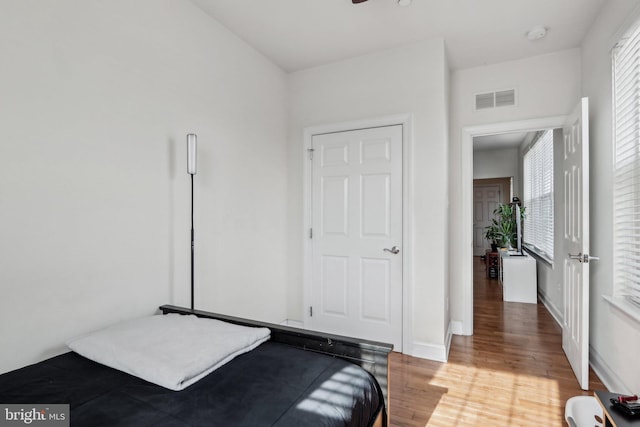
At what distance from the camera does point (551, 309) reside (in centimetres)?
425

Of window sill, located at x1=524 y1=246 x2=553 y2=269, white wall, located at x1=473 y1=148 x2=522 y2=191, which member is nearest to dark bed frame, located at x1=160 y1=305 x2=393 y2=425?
window sill, located at x1=524 y1=246 x2=553 y2=269

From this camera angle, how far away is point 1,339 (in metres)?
1.39

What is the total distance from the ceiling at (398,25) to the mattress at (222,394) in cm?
237

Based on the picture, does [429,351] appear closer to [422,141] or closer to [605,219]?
[605,219]

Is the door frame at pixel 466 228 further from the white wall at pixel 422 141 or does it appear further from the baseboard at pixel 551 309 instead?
the baseboard at pixel 551 309

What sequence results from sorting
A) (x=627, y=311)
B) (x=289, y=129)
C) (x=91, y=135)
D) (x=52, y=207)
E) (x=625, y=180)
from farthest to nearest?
(x=289, y=129) < (x=625, y=180) < (x=627, y=311) < (x=91, y=135) < (x=52, y=207)

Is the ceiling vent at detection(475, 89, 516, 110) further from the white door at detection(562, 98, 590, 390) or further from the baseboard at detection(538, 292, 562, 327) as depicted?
the baseboard at detection(538, 292, 562, 327)

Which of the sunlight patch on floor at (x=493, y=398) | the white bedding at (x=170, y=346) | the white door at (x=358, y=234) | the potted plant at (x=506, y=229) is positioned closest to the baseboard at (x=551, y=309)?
the potted plant at (x=506, y=229)

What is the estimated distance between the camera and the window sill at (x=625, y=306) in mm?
1921

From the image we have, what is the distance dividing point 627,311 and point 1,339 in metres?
3.23

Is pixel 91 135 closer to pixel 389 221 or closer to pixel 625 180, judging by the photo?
pixel 389 221

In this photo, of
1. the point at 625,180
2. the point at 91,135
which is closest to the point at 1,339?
the point at 91,135

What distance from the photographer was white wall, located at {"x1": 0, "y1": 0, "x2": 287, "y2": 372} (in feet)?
4.80

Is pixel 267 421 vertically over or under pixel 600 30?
under
